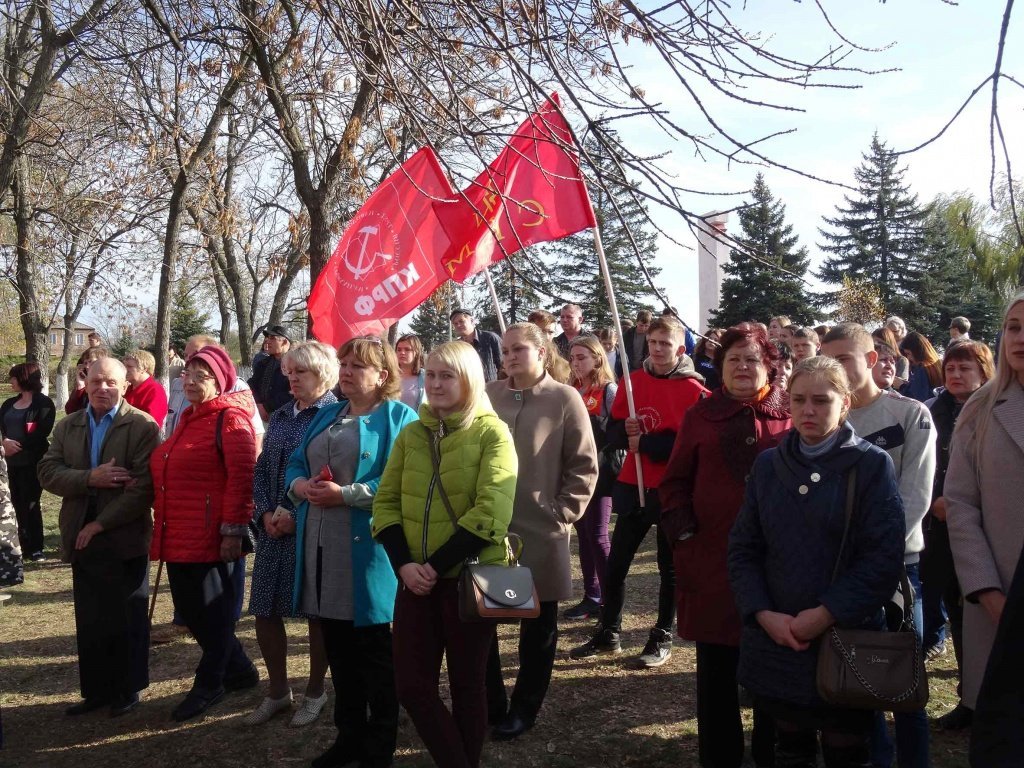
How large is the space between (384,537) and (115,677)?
2.24 m

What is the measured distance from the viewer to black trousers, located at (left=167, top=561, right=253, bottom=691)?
462cm

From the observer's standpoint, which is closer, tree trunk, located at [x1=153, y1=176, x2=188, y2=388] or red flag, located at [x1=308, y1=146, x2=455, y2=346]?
red flag, located at [x1=308, y1=146, x2=455, y2=346]

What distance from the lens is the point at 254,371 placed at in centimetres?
928

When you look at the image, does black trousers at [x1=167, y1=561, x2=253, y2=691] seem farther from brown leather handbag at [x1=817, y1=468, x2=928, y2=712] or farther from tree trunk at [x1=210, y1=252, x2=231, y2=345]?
tree trunk at [x1=210, y1=252, x2=231, y2=345]

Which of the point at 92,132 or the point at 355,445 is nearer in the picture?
the point at 355,445

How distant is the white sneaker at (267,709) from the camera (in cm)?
446

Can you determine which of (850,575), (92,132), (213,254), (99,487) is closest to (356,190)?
(92,132)

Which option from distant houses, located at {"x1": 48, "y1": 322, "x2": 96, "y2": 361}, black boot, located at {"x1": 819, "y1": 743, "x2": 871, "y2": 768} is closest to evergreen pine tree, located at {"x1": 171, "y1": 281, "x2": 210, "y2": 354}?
distant houses, located at {"x1": 48, "y1": 322, "x2": 96, "y2": 361}

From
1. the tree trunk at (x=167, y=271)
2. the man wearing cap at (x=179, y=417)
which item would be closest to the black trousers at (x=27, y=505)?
the man wearing cap at (x=179, y=417)

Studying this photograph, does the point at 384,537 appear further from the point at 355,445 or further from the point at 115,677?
the point at 115,677

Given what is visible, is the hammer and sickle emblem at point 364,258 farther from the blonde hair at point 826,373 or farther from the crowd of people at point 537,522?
the blonde hair at point 826,373

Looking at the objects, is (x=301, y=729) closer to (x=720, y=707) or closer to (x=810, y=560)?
(x=720, y=707)

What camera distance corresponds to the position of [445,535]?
11.2 feet

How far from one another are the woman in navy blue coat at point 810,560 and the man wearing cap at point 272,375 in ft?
20.4
